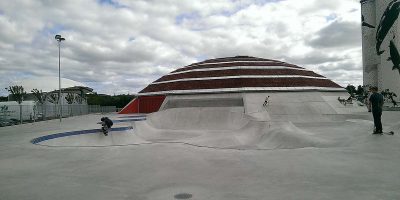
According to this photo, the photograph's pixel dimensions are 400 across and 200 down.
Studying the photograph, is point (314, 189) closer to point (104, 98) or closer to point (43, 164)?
point (43, 164)

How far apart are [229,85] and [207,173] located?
98.8ft

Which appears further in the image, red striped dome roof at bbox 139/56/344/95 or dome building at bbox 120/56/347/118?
red striped dome roof at bbox 139/56/344/95

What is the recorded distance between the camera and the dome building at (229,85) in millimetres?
36125

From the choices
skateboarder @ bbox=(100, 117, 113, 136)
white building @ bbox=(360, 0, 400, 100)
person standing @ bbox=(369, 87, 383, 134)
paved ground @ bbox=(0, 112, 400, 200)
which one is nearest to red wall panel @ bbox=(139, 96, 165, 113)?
skateboarder @ bbox=(100, 117, 113, 136)

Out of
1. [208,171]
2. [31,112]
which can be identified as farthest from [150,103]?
[208,171]

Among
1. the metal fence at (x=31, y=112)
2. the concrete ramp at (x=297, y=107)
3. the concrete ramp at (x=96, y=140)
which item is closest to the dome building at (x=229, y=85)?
the concrete ramp at (x=297, y=107)

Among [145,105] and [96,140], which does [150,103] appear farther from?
[96,140]

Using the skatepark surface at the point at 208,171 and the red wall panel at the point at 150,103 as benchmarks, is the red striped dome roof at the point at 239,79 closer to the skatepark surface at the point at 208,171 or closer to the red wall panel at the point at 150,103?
the red wall panel at the point at 150,103

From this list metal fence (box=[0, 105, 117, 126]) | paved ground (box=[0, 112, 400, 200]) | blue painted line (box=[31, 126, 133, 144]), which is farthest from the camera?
metal fence (box=[0, 105, 117, 126])

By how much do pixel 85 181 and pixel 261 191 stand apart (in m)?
4.39

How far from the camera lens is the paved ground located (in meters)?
6.47

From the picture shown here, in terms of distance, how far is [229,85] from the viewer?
38.0 metres

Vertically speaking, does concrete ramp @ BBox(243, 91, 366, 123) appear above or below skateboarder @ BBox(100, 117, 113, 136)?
above

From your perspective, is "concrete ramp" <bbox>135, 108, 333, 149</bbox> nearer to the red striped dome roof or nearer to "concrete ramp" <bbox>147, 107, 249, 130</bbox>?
"concrete ramp" <bbox>147, 107, 249, 130</bbox>
